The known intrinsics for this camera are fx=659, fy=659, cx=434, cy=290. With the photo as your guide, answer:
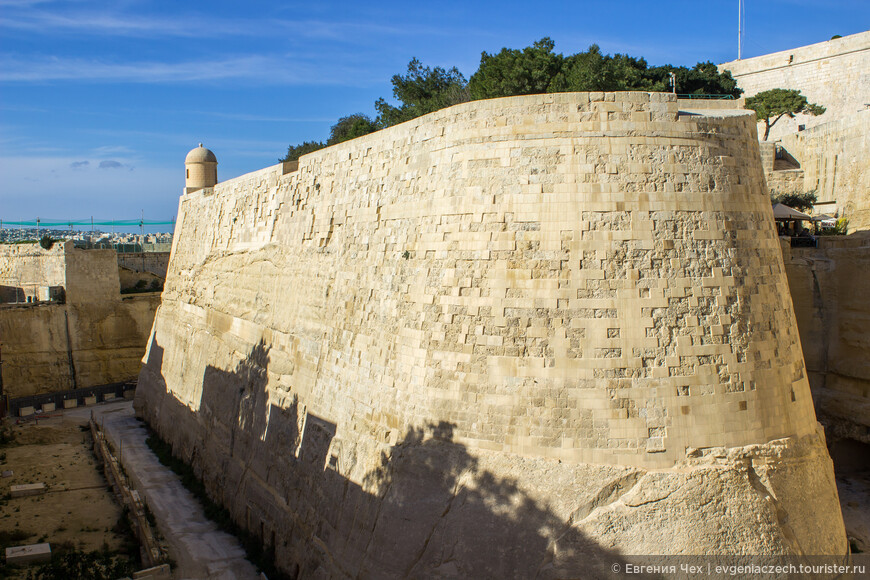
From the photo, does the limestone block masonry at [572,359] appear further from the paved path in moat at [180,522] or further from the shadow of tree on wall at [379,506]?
the paved path in moat at [180,522]

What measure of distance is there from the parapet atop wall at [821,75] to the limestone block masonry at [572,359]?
19.9 meters

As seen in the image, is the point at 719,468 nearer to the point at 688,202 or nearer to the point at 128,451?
the point at 688,202

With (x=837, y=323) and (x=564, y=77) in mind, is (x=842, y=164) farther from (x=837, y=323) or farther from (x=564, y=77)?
(x=564, y=77)

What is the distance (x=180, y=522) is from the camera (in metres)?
12.9

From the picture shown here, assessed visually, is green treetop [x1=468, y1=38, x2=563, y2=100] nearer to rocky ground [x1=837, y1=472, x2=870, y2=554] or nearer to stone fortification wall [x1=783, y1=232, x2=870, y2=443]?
stone fortification wall [x1=783, y1=232, x2=870, y2=443]

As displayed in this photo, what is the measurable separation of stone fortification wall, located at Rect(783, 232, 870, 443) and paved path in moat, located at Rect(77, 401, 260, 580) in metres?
10.6

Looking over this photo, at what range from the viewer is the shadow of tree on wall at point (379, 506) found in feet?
22.9

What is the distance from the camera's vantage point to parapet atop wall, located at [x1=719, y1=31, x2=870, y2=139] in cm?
2370

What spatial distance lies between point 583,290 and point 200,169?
634 inches

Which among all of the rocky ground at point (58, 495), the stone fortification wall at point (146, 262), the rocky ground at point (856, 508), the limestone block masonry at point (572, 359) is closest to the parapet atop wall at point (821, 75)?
the rocky ground at point (856, 508)

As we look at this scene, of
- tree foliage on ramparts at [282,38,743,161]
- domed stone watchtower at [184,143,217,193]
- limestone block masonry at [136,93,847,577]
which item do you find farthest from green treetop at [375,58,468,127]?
limestone block masonry at [136,93,847,577]

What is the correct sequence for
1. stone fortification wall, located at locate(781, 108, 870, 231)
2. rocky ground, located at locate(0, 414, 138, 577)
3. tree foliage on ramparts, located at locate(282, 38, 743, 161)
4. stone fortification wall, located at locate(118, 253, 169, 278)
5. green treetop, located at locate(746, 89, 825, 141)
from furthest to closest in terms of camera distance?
stone fortification wall, located at locate(118, 253, 169, 278), green treetop, located at locate(746, 89, 825, 141), tree foliage on ramparts, located at locate(282, 38, 743, 161), stone fortification wall, located at locate(781, 108, 870, 231), rocky ground, located at locate(0, 414, 138, 577)

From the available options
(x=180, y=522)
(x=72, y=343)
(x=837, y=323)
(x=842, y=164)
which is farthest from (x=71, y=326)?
(x=842, y=164)

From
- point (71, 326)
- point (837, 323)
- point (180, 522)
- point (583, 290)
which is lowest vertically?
point (180, 522)
